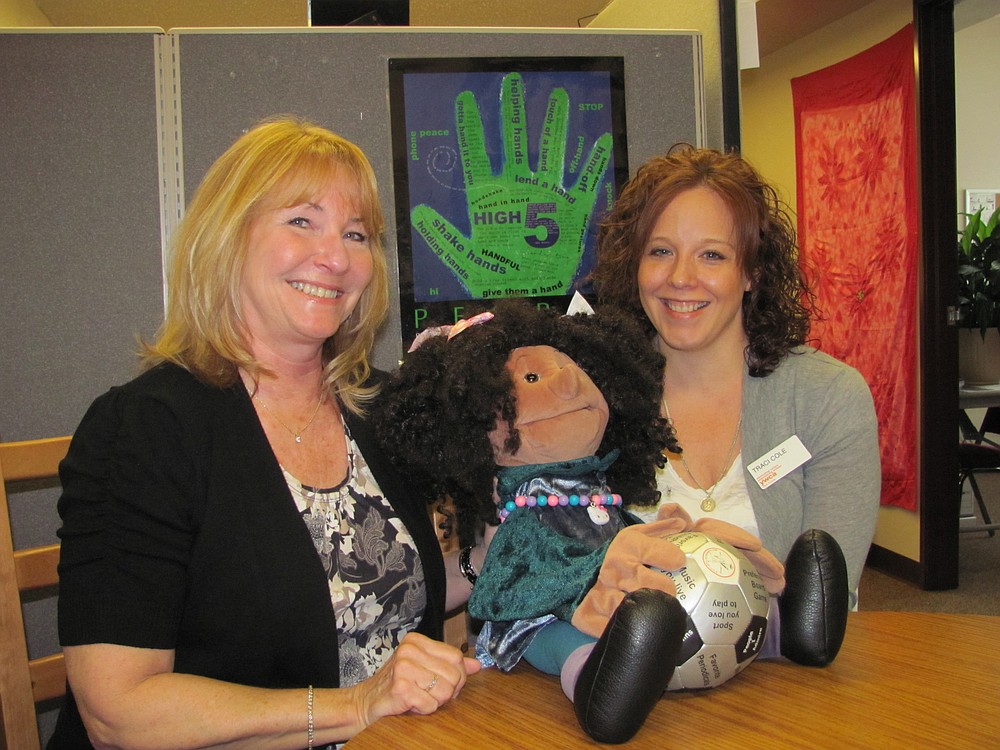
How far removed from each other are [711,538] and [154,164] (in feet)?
4.81

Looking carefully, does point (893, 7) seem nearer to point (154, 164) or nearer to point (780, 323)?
point (780, 323)

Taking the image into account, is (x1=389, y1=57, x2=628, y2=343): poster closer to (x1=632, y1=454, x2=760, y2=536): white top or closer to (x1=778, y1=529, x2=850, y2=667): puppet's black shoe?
(x1=632, y1=454, x2=760, y2=536): white top

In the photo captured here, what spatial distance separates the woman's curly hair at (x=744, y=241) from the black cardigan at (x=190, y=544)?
781 mm

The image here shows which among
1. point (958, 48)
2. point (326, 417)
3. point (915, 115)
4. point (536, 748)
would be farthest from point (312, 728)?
point (958, 48)

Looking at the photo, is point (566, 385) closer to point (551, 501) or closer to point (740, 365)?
point (551, 501)

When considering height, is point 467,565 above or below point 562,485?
below

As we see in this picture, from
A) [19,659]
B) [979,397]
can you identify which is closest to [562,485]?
[19,659]

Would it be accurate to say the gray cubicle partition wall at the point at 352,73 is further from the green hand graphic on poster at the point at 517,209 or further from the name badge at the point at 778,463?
the name badge at the point at 778,463

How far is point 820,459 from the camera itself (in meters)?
1.46

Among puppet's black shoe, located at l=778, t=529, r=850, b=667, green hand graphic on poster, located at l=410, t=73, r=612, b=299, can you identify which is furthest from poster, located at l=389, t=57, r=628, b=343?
puppet's black shoe, located at l=778, t=529, r=850, b=667

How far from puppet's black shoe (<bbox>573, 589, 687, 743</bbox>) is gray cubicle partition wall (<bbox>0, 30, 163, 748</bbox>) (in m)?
1.36

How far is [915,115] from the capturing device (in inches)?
137

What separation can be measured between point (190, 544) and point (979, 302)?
12.8ft

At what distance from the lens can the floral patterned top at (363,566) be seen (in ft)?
4.00
